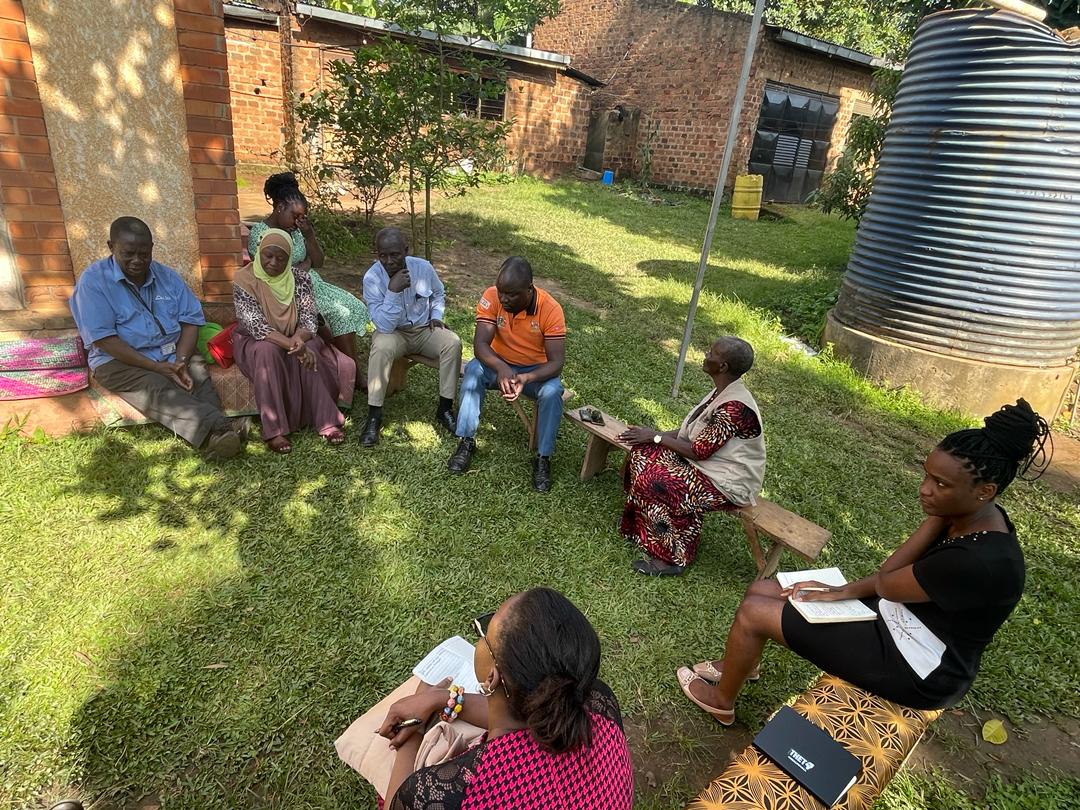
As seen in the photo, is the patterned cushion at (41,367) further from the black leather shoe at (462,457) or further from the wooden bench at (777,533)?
the wooden bench at (777,533)

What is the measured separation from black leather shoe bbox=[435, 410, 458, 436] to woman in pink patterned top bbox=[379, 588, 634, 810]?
317cm

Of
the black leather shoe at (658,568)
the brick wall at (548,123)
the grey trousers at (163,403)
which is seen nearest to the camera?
the black leather shoe at (658,568)

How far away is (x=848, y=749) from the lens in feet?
6.57

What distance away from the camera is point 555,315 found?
409cm

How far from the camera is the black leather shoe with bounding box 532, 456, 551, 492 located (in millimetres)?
4027

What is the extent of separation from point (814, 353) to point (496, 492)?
14.5 feet

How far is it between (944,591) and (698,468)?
141 centimetres

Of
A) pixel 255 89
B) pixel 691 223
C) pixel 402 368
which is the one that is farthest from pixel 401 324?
pixel 255 89

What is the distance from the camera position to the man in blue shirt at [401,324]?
171 inches

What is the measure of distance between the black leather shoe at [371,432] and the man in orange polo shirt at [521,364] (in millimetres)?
583

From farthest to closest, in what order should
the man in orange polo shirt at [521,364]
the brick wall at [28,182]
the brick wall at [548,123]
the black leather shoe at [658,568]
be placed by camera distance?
the brick wall at [548,123] < the man in orange polo shirt at [521,364] < the brick wall at [28,182] < the black leather shoe at [658,568]

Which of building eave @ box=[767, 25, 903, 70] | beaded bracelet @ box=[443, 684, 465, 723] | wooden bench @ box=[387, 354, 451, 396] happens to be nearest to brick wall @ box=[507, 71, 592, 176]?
building eave @ box=[767, 25, 903, 70]

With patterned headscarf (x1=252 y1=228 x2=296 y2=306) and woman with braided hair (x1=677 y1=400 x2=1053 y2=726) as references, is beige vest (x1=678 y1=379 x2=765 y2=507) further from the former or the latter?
patterned headscarf (x1=252 y1=228 x2=296 y2=306)

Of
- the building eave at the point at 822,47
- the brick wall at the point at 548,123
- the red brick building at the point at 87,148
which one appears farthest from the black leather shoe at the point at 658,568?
the building eave at the point at 822,47
